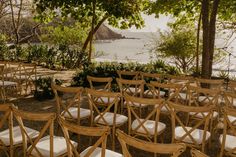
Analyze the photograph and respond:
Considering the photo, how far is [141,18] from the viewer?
14883 millimetres

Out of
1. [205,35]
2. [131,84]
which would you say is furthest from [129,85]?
[205,35]

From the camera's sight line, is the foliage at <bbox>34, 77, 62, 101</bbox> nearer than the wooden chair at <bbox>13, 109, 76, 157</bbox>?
No

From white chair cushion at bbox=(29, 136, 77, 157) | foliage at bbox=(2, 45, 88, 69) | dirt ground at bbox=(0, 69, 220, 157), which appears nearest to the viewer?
white chair cushion at bbox=(29, 136, 77, 157)

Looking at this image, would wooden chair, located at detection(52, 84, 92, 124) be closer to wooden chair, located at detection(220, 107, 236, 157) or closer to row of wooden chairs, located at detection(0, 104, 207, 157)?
row of wooden chairs, located at detection(0, 104, 207, 157)

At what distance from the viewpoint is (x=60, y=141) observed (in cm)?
444

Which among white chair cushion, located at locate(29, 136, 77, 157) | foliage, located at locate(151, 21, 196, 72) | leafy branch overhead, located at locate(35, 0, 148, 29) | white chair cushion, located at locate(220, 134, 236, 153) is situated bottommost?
white chair cushion, located at locate(220, 134, 236, 153)

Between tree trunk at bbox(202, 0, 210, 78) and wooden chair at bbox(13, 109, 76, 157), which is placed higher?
tree trunk at bbox(202, 0, 210, 78)

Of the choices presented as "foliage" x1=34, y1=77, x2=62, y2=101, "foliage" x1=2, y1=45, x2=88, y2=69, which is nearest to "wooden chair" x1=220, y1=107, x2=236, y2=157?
"foliage" x1=34, y1=77, x2=62, y2=101

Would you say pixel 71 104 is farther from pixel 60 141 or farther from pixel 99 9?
pixel 99 9

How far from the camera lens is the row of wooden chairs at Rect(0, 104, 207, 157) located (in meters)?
3.09

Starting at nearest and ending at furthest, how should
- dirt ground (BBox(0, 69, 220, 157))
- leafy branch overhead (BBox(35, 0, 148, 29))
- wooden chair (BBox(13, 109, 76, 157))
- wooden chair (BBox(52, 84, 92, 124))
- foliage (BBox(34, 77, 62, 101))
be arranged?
wooden chair (BBox(13, 109, 76, 157)) → wooden chair (BBox(52, 84, 92, 124)) → dirt ground (BBox(0, 69, 220, 157)) → foliage (BBox(34, 77, 62, 101)) → leafy branch overhead (BBox(35, 0, 148, 29))

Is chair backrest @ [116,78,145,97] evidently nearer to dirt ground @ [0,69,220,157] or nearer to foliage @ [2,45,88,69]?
dirt ground @ [0,69,220,157]

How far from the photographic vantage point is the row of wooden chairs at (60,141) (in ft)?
10.1

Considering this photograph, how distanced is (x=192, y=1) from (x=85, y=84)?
18.6 ft
